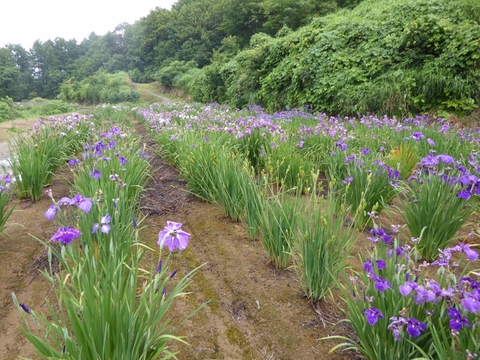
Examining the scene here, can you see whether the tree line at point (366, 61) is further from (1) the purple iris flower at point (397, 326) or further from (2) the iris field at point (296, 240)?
(1) the purple iris flower at point (397, 326)

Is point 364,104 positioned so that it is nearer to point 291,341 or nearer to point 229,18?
point 291,341

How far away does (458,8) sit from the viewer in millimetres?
6859

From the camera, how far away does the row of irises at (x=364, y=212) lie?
1140 millimetres

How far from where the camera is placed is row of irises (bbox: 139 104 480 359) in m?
1.14

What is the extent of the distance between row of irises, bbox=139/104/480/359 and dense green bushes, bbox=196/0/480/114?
290cm

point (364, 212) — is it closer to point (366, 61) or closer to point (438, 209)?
point (438, 209)

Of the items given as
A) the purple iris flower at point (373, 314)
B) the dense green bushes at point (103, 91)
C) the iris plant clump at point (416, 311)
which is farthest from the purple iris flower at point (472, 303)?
the dense green bushes at point (103, 91)

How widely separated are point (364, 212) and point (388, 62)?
6.81 m

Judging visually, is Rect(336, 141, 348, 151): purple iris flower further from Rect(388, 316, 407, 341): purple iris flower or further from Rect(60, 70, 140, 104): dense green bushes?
Rect(60, 70, 140, 104): dense green bushes

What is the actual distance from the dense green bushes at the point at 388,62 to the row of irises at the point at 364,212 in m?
2.90

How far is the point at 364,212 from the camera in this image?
2.26 metres

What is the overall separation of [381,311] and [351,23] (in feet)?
31.9

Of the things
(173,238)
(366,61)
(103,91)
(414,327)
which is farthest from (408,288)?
(103,91)

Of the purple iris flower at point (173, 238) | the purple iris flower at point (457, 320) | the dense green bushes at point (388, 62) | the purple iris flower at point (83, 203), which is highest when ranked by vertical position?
the dense green bushes at point (388, 62)
